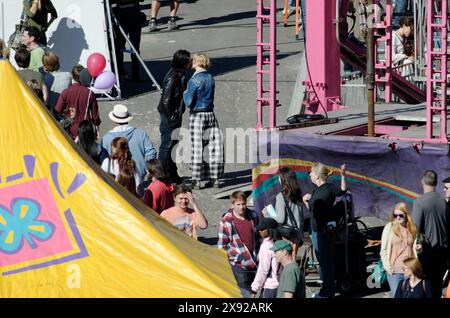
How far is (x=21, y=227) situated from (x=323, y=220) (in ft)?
14.9

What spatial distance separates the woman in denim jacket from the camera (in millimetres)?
16875

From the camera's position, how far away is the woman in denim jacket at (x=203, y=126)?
16.9 m

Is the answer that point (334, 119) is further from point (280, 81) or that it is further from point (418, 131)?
point (280, 81)

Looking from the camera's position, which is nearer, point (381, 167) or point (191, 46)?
point (381, 167)

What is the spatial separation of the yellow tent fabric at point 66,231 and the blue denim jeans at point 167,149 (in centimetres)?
662

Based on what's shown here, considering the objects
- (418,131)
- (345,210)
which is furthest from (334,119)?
(345,210)

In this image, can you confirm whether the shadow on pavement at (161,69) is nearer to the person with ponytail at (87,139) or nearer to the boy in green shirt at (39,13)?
the boy in green shirt at (39,13)

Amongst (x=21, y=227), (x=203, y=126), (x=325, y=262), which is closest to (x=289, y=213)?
(x=325, y=262)

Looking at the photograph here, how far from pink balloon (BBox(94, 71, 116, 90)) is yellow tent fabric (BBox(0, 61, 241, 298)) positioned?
836 centimetres

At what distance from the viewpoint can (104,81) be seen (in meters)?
19.0

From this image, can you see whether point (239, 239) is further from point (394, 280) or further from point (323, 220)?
point (394, 280)

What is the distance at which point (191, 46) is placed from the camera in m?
24.6

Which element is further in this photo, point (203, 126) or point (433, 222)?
point (203, 126)
